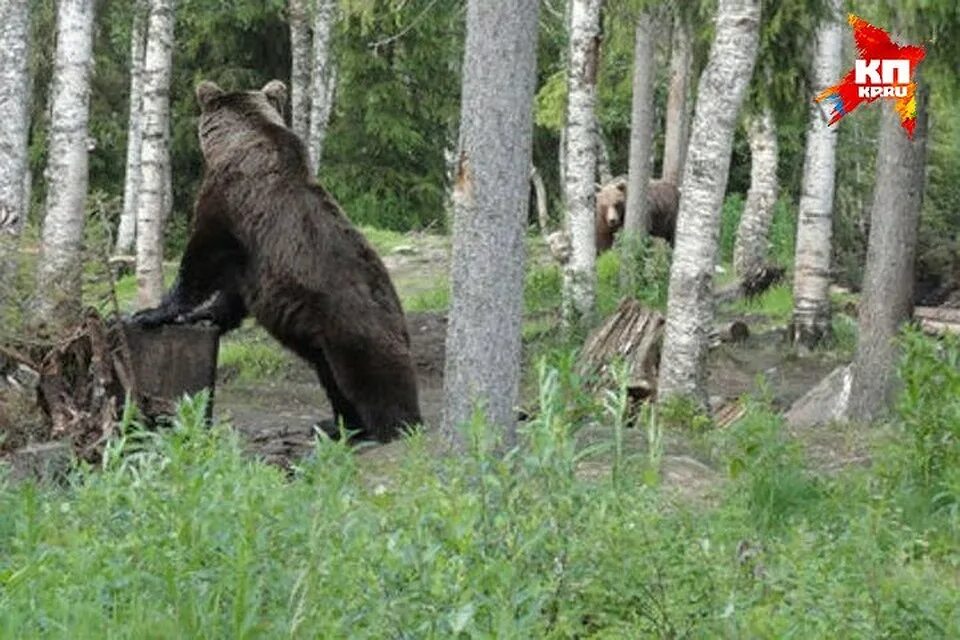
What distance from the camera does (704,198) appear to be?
1185 centimetres

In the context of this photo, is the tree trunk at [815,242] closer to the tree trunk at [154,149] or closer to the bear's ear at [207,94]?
the tree trunk at [154,149]

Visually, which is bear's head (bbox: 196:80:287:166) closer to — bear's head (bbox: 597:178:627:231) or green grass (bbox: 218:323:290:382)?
green grass (bbox: 218:323:290:382)

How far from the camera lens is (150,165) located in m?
18.6

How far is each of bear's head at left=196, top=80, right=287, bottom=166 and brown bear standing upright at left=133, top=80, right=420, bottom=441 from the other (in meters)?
0.02

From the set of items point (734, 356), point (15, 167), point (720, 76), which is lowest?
point (734, 356)

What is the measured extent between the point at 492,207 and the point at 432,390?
764cm

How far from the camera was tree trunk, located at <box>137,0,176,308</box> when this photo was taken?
59.3 ft

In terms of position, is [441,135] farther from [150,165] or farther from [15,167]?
[15,167]

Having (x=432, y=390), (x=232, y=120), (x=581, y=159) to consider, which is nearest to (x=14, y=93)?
(x=232, y=120)

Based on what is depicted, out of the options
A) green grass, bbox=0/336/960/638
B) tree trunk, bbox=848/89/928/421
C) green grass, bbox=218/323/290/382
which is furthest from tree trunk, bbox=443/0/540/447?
green grass, bbox=218/323/290/382

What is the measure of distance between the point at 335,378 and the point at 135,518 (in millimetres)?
5180

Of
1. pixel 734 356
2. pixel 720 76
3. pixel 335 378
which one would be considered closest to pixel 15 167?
pixel 335 378

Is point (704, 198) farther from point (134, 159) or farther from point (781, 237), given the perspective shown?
point (134, 159)

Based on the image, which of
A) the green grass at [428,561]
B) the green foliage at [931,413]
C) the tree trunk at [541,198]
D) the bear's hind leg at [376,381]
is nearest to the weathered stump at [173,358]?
A: the bear's hind leg at [376,381]
